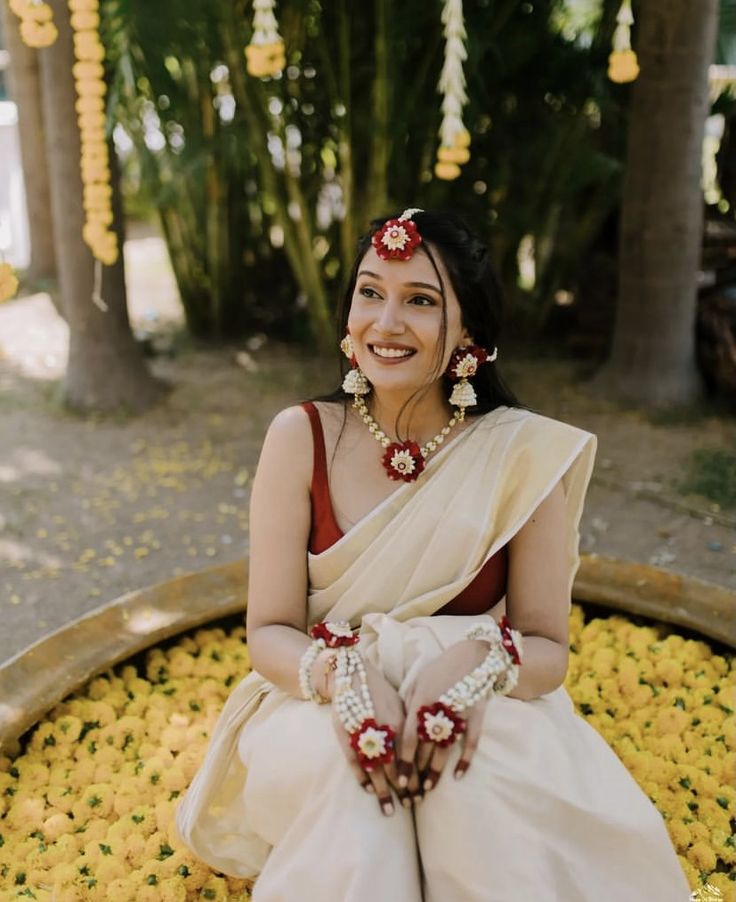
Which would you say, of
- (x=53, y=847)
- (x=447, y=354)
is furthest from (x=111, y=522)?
(x=447, y=354)

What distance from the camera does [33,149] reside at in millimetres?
7832

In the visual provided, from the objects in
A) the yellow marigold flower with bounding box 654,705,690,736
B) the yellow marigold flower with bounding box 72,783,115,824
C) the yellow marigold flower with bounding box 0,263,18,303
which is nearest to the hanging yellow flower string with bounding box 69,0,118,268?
the yellow marigold flower with bounding box 0,263,18,303

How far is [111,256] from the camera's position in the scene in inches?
185

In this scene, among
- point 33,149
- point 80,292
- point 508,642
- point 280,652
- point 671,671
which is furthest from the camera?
point 33,149

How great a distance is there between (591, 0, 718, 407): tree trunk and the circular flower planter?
2.66m

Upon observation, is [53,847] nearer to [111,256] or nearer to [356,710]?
[356,710]

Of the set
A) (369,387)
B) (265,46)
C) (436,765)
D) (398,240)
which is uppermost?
(265,46)

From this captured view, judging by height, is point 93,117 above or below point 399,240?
above

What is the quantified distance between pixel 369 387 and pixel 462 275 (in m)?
0.35

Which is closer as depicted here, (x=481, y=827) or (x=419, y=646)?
(x=481, y=827)

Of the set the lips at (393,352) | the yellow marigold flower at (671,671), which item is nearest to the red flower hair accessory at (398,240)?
the lips at (393,352)

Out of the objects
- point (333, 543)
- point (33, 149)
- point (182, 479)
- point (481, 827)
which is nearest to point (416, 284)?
point (333, 543)

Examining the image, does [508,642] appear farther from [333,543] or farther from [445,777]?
[333,543]

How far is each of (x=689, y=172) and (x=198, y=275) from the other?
3.48 metres
